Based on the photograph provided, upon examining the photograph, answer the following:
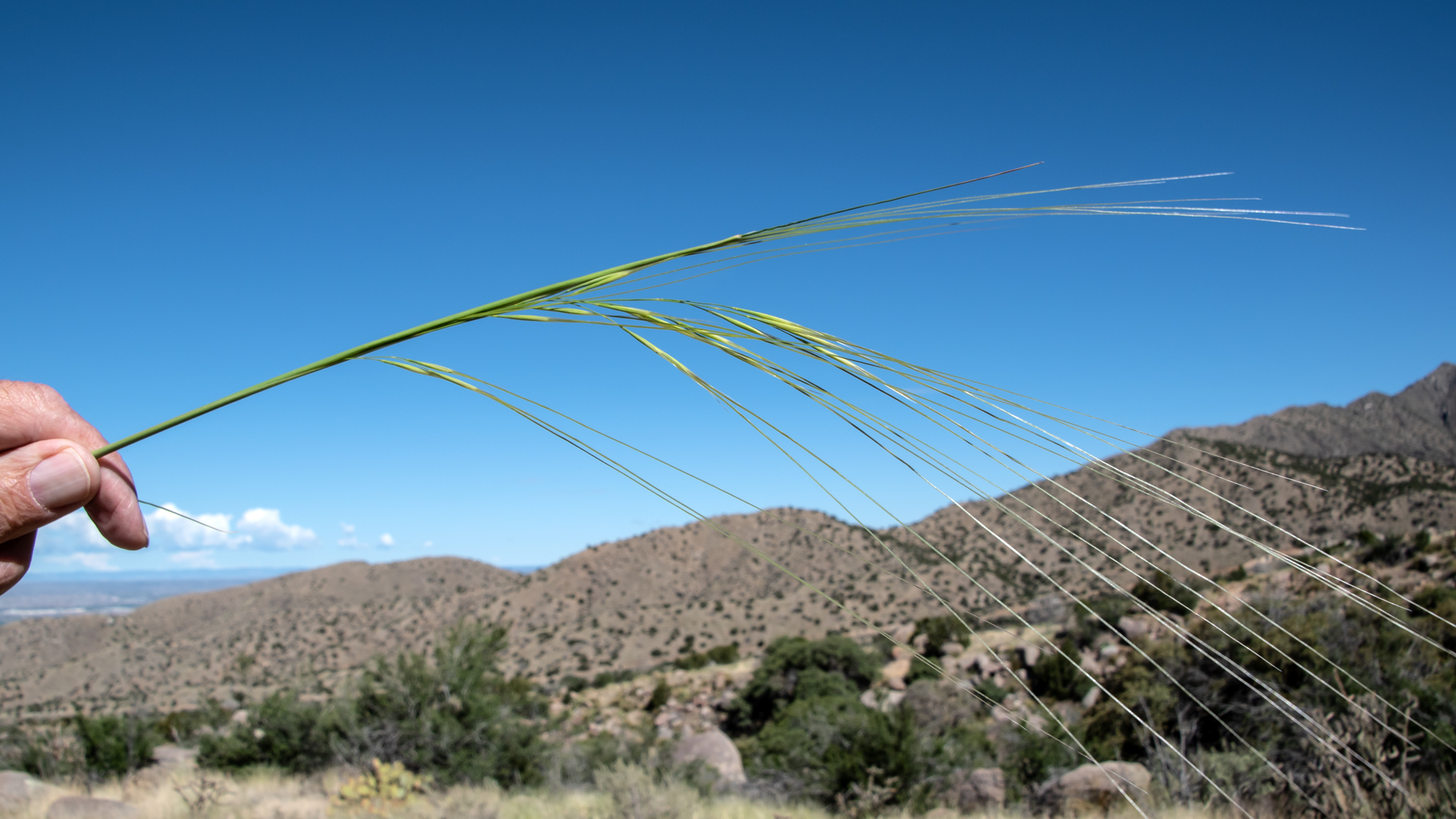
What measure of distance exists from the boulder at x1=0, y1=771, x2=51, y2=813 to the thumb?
1026cm

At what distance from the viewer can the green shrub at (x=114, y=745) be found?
11969mm

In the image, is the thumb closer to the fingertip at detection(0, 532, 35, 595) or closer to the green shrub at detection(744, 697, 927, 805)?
the fingertip at detection(0, 532, 35, 595)

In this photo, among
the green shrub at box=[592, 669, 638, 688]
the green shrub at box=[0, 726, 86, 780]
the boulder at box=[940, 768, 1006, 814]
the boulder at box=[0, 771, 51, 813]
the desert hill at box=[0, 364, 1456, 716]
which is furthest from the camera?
the desert hill at box=[0, 364, 1456, 716]

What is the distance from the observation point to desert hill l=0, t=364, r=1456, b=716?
32.0 meters

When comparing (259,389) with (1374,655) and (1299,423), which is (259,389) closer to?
(1374,655)

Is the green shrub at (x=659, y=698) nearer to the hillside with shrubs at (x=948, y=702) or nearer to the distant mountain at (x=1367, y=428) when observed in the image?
the hillside with shrubs at (x=948, y=702)

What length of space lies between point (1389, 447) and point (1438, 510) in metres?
18.6

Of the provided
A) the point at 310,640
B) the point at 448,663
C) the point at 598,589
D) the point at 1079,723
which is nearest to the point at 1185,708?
the point at 1079,723

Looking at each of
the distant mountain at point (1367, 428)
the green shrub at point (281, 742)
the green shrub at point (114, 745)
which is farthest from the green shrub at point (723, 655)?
the distant mountain at point (1367, 428)

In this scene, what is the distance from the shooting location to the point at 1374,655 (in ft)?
27.7

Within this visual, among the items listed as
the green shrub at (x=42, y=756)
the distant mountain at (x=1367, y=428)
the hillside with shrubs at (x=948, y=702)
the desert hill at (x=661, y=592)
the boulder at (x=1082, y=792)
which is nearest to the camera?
the hillside with shrubs at (x=948, y=702)

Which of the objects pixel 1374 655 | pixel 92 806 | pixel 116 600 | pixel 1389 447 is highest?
pixel 1389 447

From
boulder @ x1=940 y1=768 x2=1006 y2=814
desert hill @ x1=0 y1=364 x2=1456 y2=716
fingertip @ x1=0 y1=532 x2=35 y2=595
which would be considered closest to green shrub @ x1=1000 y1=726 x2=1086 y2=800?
boulder @ x1=940 y1=768 x2=1006 y2=814

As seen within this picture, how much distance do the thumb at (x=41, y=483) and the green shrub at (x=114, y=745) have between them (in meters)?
13.8
